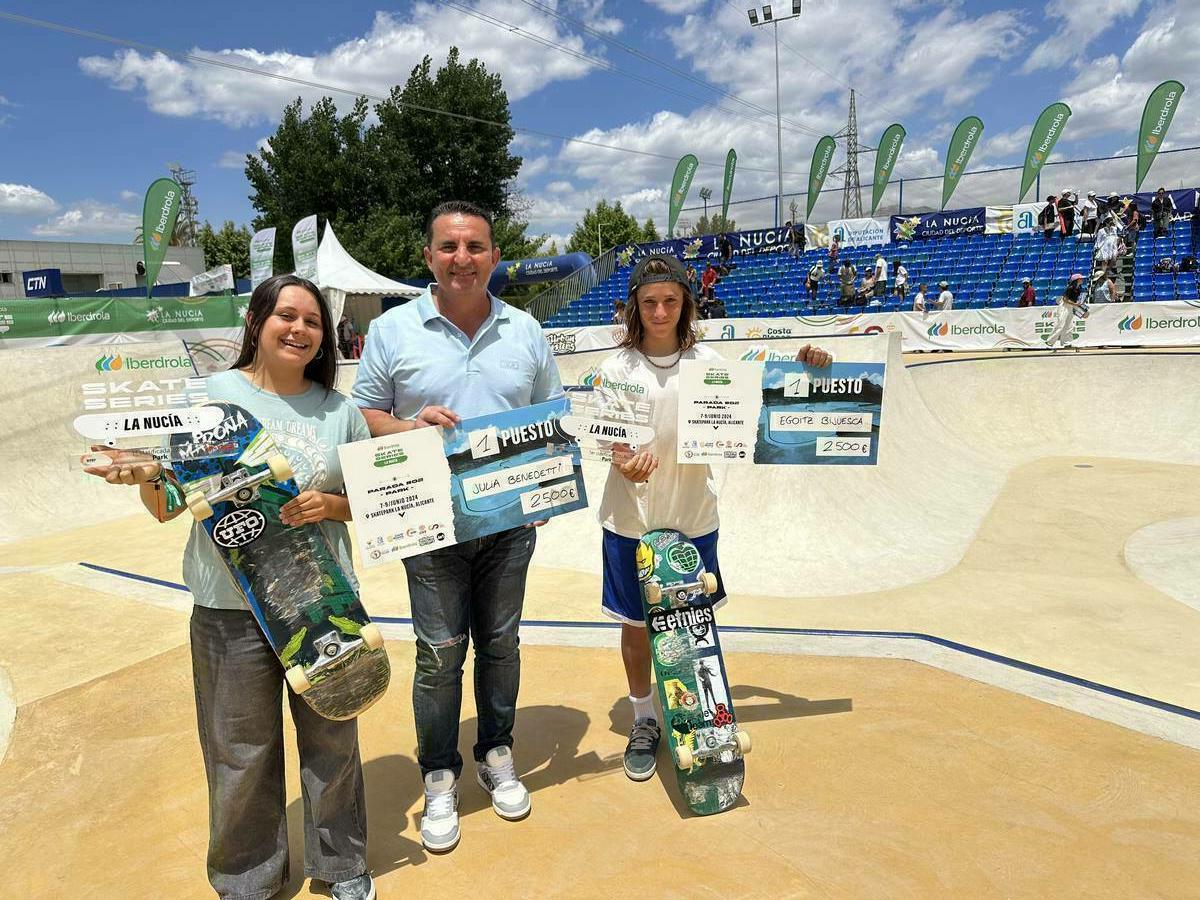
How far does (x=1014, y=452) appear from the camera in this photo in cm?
1113

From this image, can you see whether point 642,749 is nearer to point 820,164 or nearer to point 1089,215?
point 1089,215

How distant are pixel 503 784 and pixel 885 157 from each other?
29.6m

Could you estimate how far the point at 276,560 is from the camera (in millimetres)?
1999

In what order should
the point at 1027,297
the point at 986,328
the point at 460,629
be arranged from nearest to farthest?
1. the point at 460,629
2. the point at 986,328
3. the point at 1027,297

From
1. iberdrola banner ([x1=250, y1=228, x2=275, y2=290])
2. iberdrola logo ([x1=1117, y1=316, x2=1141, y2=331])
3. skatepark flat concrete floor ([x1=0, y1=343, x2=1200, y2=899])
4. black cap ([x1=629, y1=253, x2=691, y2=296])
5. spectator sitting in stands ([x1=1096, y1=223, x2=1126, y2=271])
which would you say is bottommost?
skatepark flat concrete floor ([x1=0, y1=343, x2=1200, y2=899])

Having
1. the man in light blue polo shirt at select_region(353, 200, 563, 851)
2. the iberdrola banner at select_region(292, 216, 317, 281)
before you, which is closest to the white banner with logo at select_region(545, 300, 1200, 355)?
the iberdrola banner at select_region(292, 216, 317, 281)

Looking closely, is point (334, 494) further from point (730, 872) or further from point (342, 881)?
point (730, 872)

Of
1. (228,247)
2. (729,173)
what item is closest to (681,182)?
(729,173)

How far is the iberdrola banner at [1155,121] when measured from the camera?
21.1 metres

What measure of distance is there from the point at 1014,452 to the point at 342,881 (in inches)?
460

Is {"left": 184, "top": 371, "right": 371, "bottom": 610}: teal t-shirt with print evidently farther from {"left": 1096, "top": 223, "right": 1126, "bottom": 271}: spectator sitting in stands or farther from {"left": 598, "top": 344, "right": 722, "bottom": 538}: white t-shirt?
{"left": 1096, "top": 223, "right": 1126, "bottom": 271}: spectator sitting in stands

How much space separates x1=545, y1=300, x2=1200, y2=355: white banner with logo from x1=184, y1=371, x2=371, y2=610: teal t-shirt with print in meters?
10.7

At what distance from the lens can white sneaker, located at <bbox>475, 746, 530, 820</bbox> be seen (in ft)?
8.54

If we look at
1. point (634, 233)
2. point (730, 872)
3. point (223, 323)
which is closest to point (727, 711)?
point (730, 872)
